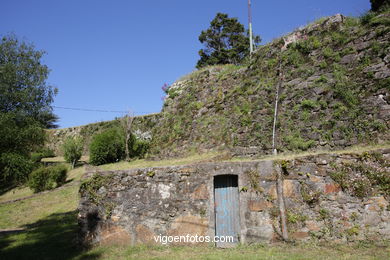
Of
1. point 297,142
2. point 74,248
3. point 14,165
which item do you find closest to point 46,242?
point 74,248

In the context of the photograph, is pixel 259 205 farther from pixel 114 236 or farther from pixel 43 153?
pixel 43 153

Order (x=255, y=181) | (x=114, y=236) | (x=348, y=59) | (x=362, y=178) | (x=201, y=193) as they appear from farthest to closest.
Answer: (x=348, y=59) → (x=114, y=236) → (x=201, y=193) → (x=255, y=181) → (x=362, y=178)

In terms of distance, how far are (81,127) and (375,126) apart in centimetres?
2787

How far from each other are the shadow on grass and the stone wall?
0.57 metres

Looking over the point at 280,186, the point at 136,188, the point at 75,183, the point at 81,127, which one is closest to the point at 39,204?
the point at 75,183

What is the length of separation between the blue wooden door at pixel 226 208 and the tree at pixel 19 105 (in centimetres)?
772

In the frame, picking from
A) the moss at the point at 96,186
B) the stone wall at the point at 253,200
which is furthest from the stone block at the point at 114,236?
the moss at the point at 96,186

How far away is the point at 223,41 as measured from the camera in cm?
2780

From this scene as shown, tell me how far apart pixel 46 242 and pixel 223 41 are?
24886mm

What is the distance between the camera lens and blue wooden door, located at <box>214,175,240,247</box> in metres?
6.17

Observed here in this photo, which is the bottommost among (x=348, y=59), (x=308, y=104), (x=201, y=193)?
(x=201, y=193)

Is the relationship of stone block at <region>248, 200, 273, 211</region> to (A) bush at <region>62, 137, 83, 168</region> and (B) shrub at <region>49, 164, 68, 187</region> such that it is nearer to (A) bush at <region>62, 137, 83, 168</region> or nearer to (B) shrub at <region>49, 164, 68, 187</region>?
(B) shrub at <region>49, 164, 68, 187</region>

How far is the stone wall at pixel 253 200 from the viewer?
528 centimetres

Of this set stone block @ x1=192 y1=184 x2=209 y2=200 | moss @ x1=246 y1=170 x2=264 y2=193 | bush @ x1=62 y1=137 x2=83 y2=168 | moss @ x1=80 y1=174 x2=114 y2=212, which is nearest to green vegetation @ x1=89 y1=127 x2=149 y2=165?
bush @ x1=62 y1=137 x2=83 y2=168
